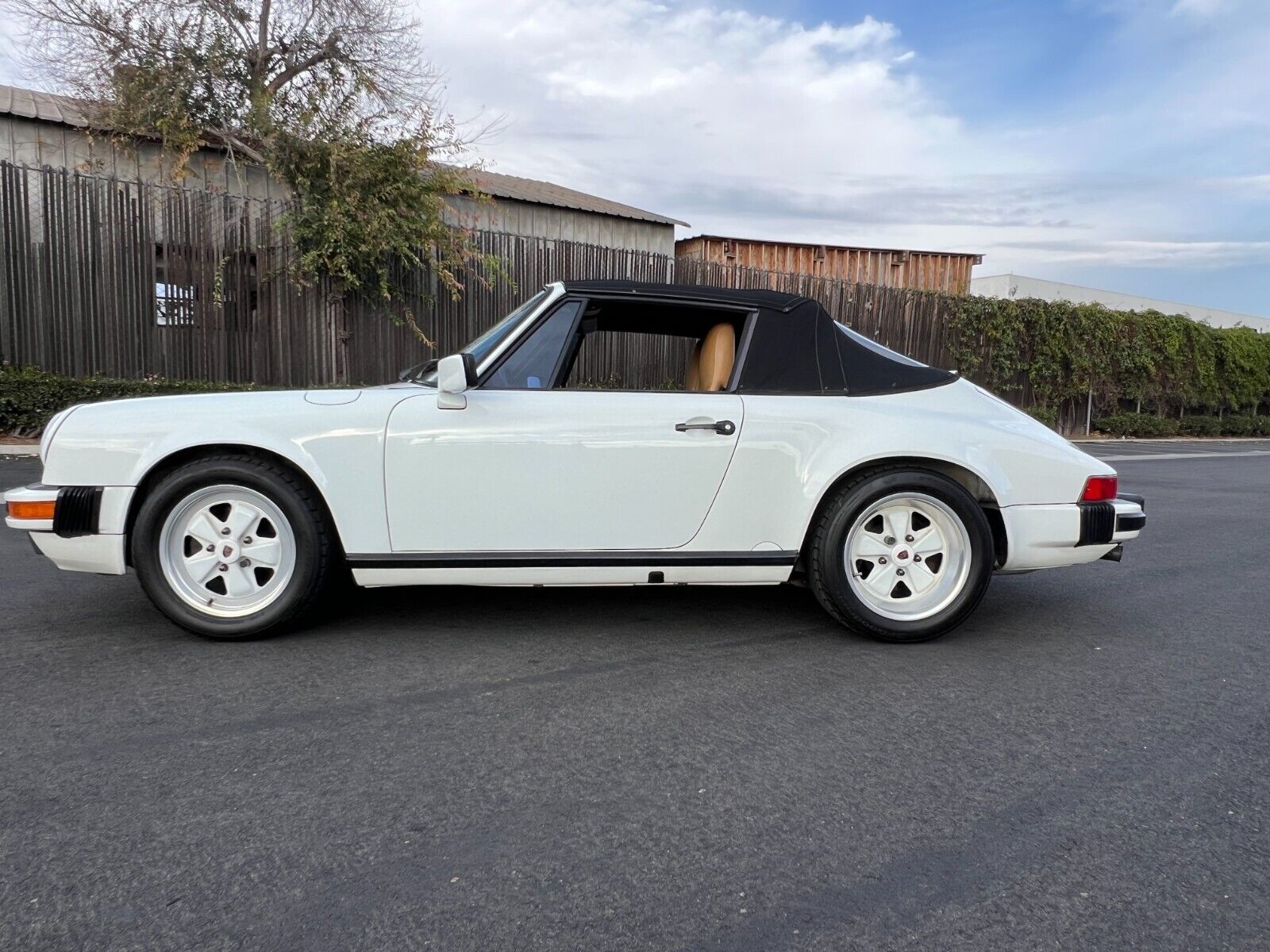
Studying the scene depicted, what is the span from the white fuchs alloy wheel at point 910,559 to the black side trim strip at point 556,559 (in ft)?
1.05

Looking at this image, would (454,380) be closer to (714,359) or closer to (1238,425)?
(714,359)

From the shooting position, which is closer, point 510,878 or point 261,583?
point 510,878

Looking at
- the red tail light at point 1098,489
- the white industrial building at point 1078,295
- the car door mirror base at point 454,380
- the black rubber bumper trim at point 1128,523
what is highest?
the white industrial building at point 1078,295

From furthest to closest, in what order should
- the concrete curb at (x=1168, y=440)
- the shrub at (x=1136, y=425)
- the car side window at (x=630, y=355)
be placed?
1. the shrub at (x=1136, y=425)
2. the concrete curb at (x=1168, y=440)
3. the car side window at (x=630, y=355)

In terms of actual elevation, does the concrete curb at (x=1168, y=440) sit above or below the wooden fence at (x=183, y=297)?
below

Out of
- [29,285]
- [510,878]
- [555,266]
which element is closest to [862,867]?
[510,878]

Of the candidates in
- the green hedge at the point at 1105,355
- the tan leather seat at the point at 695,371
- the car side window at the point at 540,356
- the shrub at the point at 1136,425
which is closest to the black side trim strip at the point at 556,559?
the car side window at the point at 540,356

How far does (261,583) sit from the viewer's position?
3463mm

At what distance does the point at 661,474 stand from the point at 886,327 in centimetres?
1488

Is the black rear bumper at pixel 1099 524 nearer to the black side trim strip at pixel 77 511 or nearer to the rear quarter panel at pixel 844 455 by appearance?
the rear quarter panel at pixel 844 455

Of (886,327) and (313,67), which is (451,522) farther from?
(886,327)

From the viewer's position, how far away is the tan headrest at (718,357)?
3721 millimetres

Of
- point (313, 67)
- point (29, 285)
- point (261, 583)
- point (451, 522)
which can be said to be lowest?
point (261, 583)

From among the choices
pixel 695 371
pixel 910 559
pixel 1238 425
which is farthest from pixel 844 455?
pixel 1238 425
